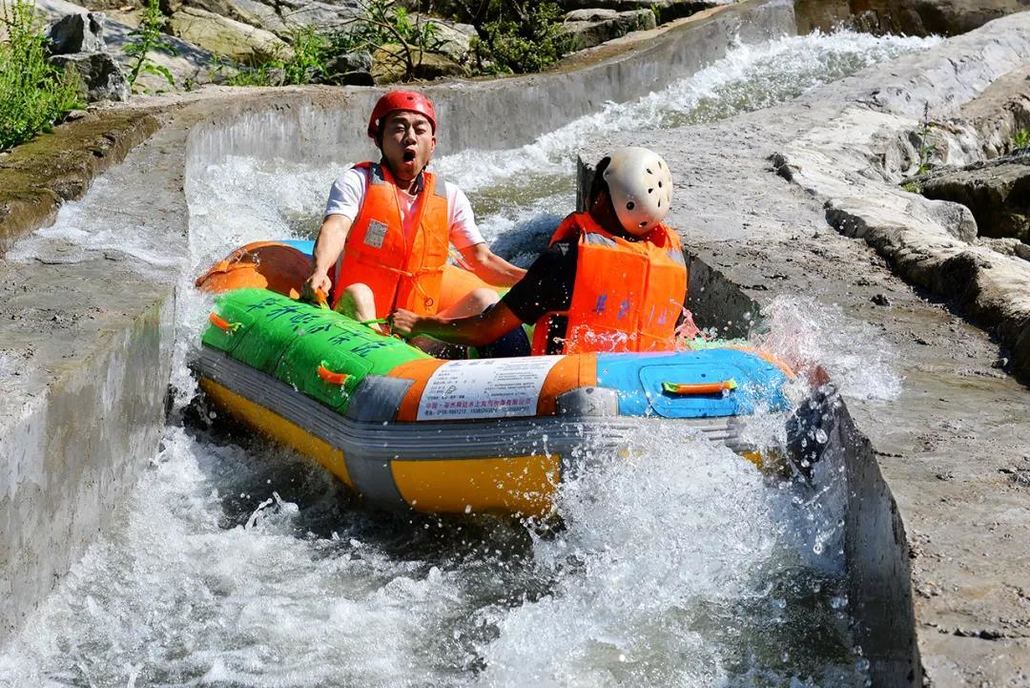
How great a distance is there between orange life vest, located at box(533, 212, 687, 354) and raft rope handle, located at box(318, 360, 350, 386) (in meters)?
0.68

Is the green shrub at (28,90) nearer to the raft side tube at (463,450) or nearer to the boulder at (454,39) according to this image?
the raft side tube at (463,450)

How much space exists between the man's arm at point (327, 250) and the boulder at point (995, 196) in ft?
14.8

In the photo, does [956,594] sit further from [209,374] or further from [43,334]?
[209,374]

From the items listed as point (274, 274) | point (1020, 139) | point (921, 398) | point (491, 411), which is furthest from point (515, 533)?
point (1020, 139)

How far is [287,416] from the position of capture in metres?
4.86

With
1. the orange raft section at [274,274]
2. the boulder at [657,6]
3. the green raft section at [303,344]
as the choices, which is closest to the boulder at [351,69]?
the boulder at [657,6]

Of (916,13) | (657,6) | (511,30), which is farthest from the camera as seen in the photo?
(916,13)

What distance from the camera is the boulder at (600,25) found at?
14.9 meters

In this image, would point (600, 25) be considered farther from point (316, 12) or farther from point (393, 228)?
point (393, 228)

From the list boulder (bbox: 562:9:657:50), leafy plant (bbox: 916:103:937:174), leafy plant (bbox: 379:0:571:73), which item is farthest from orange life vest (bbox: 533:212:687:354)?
boulder (bbox: 562:9:657:50)

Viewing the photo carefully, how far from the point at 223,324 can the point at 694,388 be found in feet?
6.67

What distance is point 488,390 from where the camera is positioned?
14.0 ft

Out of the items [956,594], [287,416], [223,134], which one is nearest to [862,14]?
[223,134]

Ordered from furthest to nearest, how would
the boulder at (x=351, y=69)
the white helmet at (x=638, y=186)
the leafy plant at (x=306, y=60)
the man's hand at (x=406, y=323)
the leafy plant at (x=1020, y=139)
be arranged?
the boulder at (x=351, y=69), the leafy plant at (x=306, y=60), the leafy plant at (x=1020, y=139), the man's hand at (x=406, y=323), the white helmet at (x=638, y=186)
